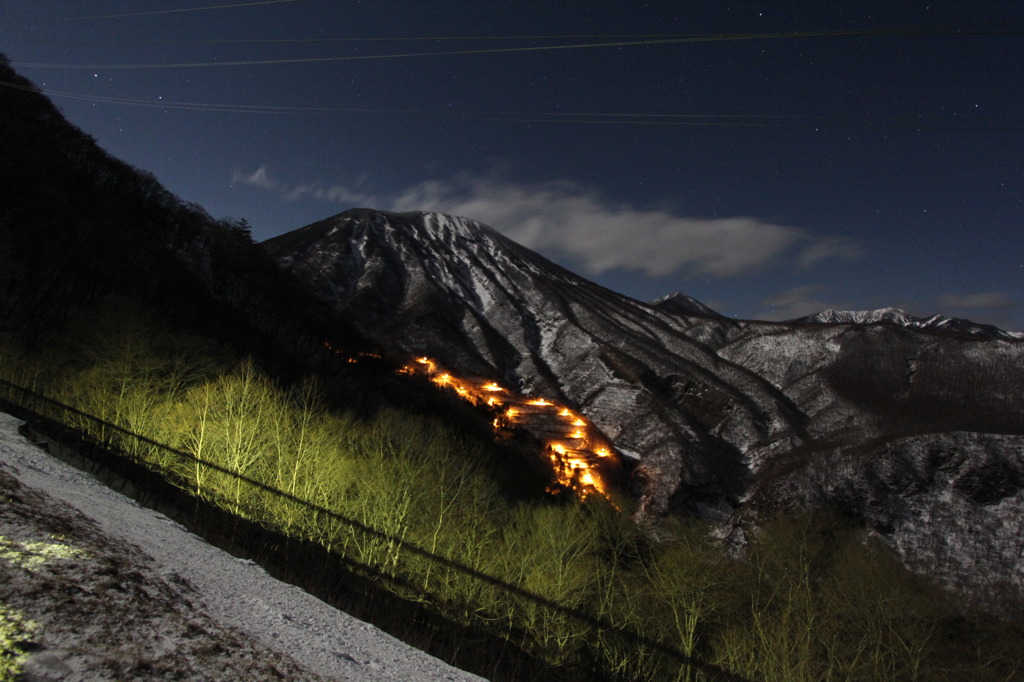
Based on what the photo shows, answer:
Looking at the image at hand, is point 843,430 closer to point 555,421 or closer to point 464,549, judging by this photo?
point 555,421

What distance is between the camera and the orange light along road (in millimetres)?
123688

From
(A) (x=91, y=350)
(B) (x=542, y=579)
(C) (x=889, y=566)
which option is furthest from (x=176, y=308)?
(C) (x=889, y=566)

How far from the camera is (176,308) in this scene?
70.1 m

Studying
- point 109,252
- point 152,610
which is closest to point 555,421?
point 109,252

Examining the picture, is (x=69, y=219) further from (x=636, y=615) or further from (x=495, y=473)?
(x=636, y=615)

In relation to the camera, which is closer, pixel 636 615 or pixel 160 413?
pixel 160 413

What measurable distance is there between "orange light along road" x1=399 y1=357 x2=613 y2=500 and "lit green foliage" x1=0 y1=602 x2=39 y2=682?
10561 centimetres

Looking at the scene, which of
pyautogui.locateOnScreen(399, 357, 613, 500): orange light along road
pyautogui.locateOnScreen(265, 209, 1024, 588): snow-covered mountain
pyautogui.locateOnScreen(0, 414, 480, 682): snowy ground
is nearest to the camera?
pyautogui.locateOnScreen(0, 414, 480, 682): snowy ground

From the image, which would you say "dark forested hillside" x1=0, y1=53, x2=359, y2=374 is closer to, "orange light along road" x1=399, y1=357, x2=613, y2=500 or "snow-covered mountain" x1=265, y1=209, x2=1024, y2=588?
"orange light along road" x1=399, y1=357, x2=613, y2=500

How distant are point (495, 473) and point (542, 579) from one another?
51056mm

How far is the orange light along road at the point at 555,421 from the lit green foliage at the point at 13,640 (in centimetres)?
10561

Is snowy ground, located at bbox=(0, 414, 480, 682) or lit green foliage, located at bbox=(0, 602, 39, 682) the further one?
snowy ground, located at bbox=(0, 414, 480, 682)

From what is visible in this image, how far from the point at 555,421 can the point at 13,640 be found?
163m

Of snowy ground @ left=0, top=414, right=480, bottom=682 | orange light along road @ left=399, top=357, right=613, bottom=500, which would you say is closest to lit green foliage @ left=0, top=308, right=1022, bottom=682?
snowy ground @ left=0, top=414, right=480, bottom=682
